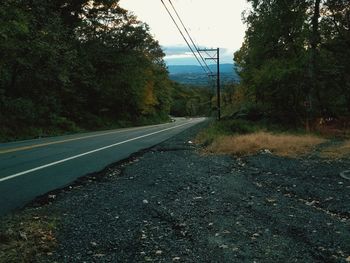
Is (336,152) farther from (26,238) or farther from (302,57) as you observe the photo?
(302,57)

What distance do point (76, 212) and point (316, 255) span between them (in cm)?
364

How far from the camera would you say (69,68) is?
32219 millimetres

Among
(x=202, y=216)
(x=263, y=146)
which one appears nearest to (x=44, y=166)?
(x=202, y=216)

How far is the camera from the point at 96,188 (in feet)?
27.8

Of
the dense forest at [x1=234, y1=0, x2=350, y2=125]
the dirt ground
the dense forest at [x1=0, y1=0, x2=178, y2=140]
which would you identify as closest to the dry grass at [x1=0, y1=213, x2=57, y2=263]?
the dirt ground

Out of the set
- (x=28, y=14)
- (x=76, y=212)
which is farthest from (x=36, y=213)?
(x=28, y=14)

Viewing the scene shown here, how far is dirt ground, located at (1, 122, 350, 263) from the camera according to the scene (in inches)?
196

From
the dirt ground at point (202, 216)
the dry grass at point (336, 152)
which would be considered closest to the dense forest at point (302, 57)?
the dry grass at point (336, 152)

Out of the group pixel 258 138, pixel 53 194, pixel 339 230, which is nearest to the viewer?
pixel 339 230

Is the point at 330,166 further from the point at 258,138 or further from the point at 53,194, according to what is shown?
the point at 53,194

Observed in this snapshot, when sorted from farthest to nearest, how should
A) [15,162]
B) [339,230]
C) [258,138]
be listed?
1. [258,138]
2. [15,162]
3. [339,230]

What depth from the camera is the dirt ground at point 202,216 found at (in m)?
4.97

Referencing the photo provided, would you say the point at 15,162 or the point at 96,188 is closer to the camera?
the point at 96,188

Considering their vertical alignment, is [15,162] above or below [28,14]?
below
